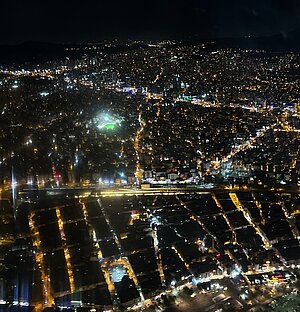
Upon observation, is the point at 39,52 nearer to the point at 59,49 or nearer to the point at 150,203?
the point at 59,49

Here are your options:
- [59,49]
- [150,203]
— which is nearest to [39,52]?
[59,49]

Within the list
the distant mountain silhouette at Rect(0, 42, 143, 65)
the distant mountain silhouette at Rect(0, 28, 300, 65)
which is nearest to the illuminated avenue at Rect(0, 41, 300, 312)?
the distant mountain silhouette at Rect(0, 28, 300, 65)

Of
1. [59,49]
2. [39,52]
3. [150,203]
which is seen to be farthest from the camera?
[39,52]

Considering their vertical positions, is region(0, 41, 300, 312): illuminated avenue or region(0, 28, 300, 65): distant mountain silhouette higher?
region(0, 28, 300, 65): distant mountain silhouette

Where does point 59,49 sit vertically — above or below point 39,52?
below

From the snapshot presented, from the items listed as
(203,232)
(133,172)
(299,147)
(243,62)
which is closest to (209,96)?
(243,62)

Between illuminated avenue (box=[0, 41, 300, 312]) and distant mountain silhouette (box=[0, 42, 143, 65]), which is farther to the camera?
distant mountain silhouette (box=[0, 42, 143, 65])

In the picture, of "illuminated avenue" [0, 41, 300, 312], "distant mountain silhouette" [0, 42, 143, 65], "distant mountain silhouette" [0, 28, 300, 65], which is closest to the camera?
"illuminated avenue" [0, 41, 300, 312]

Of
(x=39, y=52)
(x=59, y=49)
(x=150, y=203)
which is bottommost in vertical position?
(x=150, y=203)

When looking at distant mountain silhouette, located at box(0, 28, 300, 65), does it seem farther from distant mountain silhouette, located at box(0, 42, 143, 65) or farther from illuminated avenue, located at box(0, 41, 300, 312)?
illuminated avenue, located at box(0, 41, 300, 312)

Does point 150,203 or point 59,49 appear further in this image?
point 59,49

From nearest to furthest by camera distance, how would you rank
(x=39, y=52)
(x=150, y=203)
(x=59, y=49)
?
(x=150, y=203)
(x=59, y=49)
(x=39, y=52)
